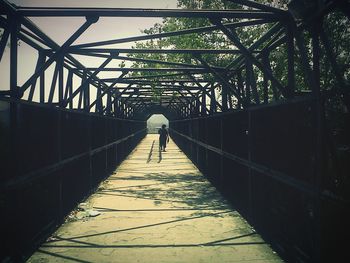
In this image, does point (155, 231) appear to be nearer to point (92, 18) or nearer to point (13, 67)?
point (13, 67)

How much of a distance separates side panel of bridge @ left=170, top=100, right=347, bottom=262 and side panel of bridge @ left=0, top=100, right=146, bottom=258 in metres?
3.73

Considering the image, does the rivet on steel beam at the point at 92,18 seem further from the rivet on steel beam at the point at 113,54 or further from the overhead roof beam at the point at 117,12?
the rivet on steel beam at the point at 113,54

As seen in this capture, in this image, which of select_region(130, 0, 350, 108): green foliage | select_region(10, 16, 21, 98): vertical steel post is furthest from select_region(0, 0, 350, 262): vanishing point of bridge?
select_region(130, 0, 350, 108): green foliage

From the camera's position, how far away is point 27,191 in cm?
469

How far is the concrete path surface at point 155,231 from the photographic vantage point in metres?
4.80

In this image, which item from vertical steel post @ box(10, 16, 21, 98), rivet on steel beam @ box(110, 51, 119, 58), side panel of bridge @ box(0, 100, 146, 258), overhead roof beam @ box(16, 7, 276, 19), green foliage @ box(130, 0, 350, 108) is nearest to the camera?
side panel of bridge @ box(0, 100, 146, 258)

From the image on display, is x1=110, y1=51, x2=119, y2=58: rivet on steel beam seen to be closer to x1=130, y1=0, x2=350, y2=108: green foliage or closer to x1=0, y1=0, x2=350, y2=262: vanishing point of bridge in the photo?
x1=0, y1=0, x2=350, y2=262: vanishing point of bridge

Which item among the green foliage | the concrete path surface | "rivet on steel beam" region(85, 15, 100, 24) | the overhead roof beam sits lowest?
the concrete path surface

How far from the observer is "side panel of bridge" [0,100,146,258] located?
4.01 meters

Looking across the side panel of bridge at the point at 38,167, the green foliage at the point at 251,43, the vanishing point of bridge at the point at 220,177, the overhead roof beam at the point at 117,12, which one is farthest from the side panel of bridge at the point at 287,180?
the green foliage at the point at 251,43

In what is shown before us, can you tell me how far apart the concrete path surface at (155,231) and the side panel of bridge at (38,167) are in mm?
456

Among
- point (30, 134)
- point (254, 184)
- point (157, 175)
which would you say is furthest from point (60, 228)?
point (157, 175)

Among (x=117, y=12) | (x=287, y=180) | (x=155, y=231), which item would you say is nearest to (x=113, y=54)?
(x=117, y=12)

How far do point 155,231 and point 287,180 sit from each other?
286 centimetres
